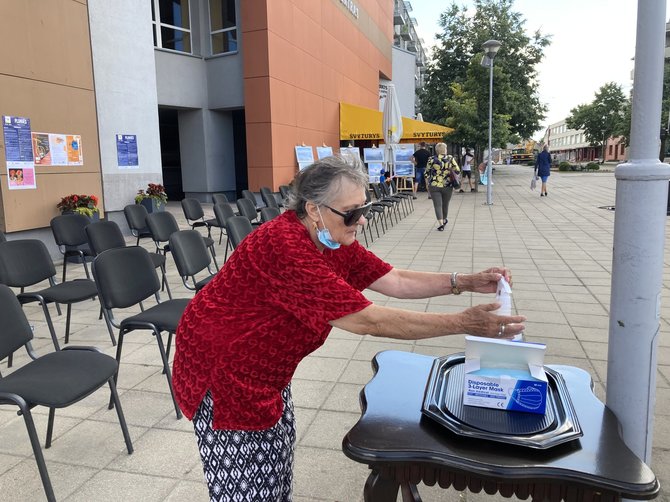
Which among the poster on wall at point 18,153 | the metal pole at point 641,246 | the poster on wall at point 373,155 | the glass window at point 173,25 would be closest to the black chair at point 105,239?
the poster on wall at point 18,153

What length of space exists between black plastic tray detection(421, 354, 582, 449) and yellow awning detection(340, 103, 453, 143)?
17.2 m

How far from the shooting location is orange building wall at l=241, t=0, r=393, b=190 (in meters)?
14.1

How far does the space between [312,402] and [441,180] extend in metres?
8.01

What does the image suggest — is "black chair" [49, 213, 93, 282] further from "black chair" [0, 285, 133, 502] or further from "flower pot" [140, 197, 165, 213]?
"black chair" [0, 285, 133, 502]

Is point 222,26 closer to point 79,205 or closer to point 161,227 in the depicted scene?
point 79,205

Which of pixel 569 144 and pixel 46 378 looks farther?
pixel 569 144

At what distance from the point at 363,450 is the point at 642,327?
3.40 ft

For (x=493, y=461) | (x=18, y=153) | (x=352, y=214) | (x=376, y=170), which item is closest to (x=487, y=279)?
(x=352, y=214)

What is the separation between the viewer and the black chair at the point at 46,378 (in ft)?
7.65

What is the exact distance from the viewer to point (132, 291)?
384cm

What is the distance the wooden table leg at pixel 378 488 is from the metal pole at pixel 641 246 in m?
0.83

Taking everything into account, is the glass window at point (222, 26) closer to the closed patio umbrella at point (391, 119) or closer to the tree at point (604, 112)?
the closed patio umbrella at point (391, 119)

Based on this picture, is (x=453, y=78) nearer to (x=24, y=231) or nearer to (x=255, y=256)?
(x=24, y=231)

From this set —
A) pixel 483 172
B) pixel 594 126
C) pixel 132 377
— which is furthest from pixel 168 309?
pixel 594 126
